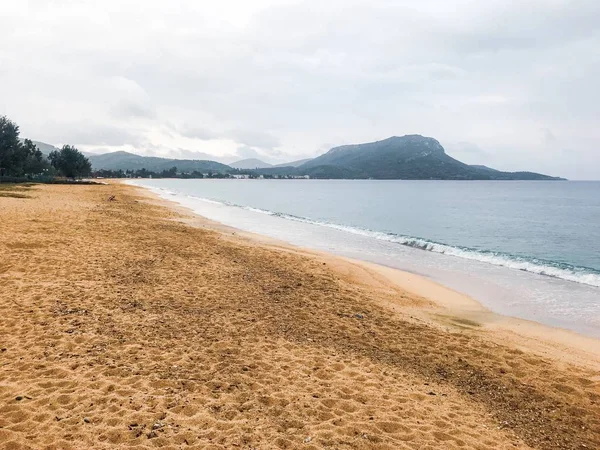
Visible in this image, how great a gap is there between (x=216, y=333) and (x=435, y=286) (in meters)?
10.7

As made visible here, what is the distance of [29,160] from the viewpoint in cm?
7606

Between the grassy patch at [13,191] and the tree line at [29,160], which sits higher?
the tree line at [29,160]

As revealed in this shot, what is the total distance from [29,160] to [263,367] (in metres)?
87.0

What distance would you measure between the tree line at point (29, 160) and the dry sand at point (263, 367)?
60.1m

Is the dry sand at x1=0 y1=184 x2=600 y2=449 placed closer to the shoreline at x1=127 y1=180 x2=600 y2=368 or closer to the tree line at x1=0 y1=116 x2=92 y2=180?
the shoreline at x1=127 y1=180 x2=600 y2=368

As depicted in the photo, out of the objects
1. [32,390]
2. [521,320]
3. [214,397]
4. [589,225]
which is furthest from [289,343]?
[589,225]

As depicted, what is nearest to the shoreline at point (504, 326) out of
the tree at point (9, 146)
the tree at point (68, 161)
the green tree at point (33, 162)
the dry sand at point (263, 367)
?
the dry sand at point (263, 367)

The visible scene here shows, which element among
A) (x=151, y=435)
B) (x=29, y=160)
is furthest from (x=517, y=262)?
(x=29, y=160)

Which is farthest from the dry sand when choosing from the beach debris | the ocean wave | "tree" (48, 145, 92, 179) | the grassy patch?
"tree" (48, 145, 92, 179)

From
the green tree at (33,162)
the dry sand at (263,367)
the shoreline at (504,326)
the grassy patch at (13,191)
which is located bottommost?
the shoreline at (504,326)

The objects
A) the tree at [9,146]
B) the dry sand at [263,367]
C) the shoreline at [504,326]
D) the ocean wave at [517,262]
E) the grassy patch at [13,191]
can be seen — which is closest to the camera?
the dry sand at [263,367]

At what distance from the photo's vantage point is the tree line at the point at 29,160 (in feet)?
199

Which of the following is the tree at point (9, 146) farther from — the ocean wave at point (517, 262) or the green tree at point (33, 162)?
the ocean wave at point (517, 262)

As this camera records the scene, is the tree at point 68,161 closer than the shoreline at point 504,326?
No
